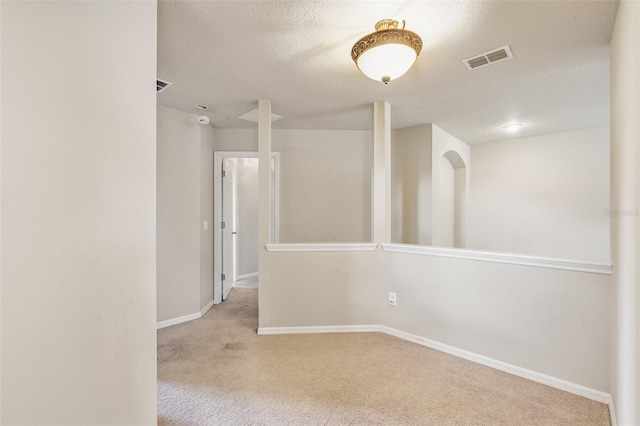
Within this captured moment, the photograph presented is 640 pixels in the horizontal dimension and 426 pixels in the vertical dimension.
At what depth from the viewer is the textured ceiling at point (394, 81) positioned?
5.44 ft

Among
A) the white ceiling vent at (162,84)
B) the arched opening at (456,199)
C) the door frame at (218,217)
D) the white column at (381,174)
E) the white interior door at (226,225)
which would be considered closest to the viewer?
the white ceiling vent at (162,84)

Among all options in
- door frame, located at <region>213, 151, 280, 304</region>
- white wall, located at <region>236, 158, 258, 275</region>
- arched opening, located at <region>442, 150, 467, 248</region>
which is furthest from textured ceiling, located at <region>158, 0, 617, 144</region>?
white wall, located at <region>236, 158, 258, 275</region>

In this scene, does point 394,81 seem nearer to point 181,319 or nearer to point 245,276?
point 181,319

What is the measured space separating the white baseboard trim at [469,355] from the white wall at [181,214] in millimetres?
1131

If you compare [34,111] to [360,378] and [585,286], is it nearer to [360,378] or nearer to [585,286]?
[360,378]

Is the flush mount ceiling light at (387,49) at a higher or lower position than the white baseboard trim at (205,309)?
higher

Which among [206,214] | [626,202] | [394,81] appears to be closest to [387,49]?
[394,81]

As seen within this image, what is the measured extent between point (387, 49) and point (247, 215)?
455 centimetres

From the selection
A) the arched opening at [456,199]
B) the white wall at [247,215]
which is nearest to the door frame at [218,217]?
the white wall at [247,215]

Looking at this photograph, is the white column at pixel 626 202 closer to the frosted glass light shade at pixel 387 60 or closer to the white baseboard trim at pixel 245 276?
the frosted glass light shade at pixel 387 60

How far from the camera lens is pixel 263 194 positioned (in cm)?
289

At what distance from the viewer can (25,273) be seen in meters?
1.02

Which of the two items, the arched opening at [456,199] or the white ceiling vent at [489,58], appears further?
the arched opening at [456,199]

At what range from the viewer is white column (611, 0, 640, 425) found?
120 centimetres
